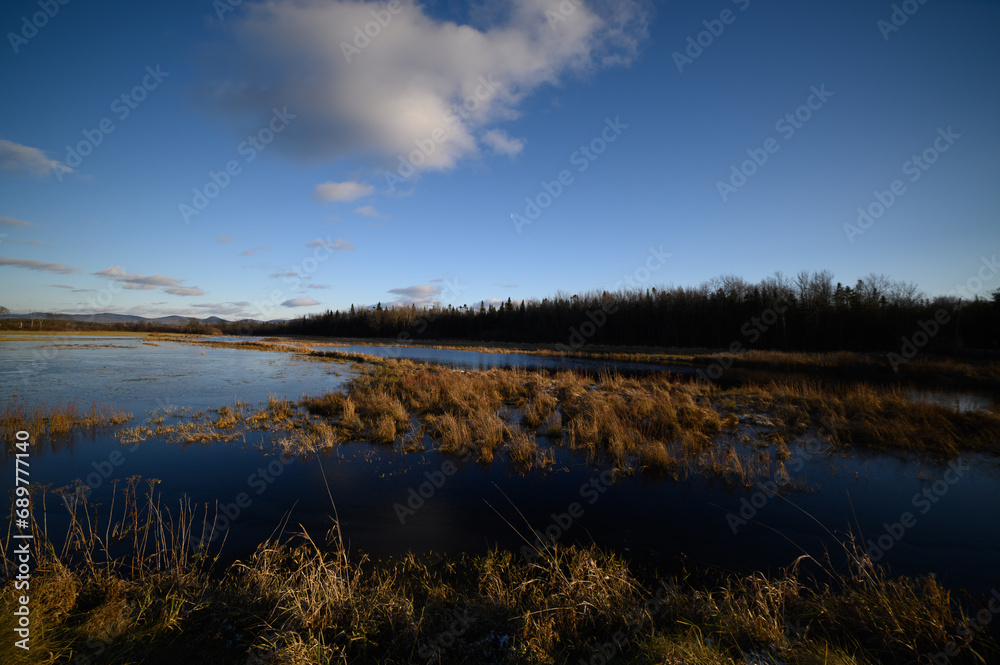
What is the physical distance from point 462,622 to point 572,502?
441 centimetres

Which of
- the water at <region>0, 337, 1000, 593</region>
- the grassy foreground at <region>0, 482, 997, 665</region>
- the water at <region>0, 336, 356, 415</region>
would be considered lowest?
the water at <region>0, 337, 1000, 593</region>

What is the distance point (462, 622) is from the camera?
388 cm

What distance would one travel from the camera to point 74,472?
28.1 ft

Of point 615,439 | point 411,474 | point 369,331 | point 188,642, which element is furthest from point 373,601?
point 369,331

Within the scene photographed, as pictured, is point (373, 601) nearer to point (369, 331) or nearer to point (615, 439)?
point (615, 439)

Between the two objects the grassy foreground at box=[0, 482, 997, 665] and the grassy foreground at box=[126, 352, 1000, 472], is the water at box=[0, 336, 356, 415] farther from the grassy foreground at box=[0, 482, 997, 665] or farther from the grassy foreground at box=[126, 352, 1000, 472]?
the grassy foreground at box=[0, 482, 997, 665]

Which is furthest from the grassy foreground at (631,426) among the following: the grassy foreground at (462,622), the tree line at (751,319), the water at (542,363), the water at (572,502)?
the tree line at (751,319)

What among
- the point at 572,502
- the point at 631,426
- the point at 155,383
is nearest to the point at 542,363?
the point at 631,426

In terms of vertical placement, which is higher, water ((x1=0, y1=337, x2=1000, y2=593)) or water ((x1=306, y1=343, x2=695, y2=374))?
water ((x1=306, y1=343, x2=695, y2=374))

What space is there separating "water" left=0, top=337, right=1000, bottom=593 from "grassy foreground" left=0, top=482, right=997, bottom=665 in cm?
150

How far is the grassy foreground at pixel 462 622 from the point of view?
3.37 metres

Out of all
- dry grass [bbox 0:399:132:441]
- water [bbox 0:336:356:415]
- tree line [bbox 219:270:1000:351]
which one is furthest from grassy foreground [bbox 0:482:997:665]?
tree line [bbox 219:270:1000:351]

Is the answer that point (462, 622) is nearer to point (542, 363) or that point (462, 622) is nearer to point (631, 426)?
point (631, 426)

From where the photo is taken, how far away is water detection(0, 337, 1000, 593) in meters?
6.14
